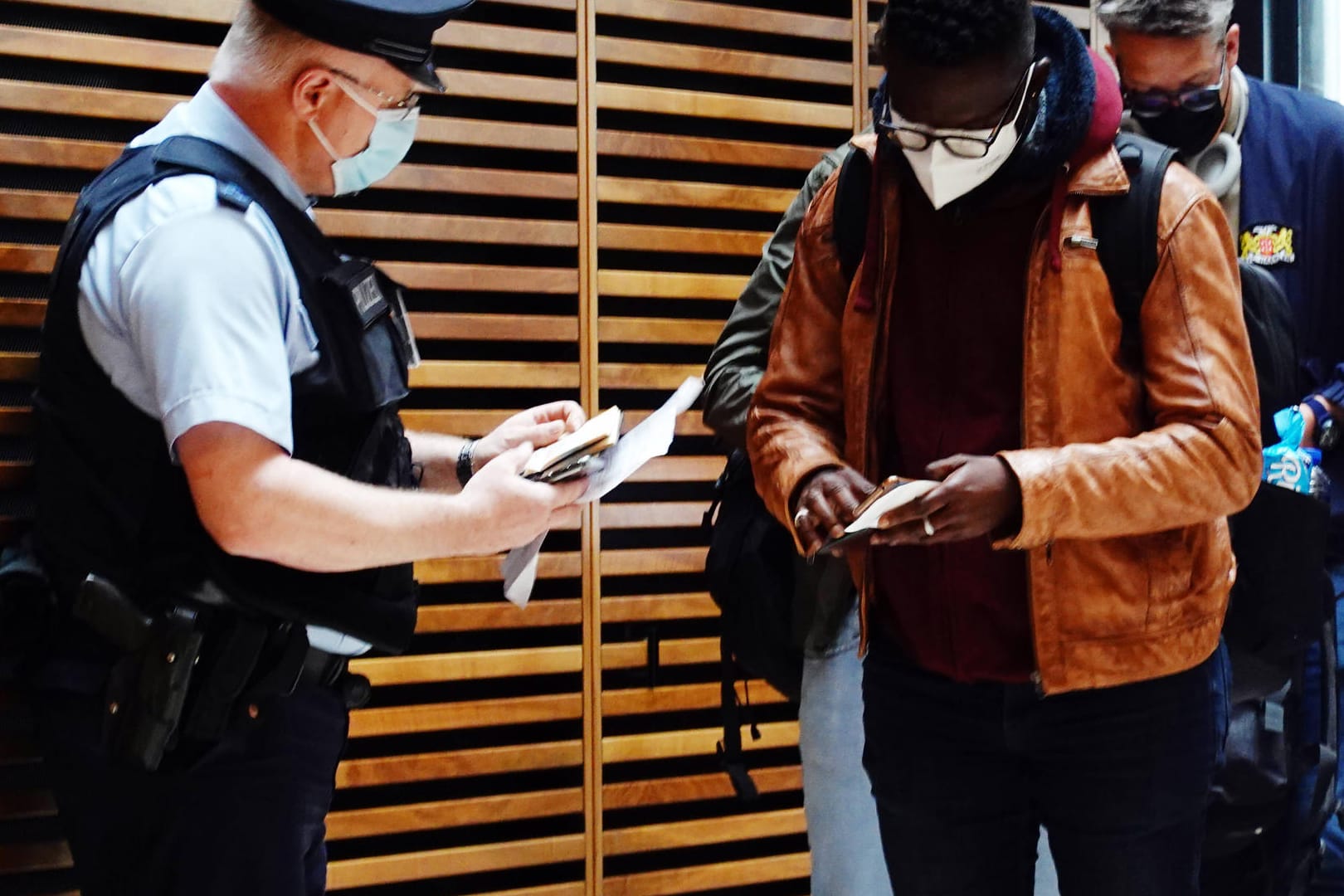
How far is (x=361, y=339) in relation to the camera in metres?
1.70

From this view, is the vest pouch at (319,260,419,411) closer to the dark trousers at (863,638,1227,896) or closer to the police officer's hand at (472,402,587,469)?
the police officer's hand at (472,402,587,469)

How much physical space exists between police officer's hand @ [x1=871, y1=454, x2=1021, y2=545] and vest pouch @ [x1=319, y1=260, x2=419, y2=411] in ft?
2.23

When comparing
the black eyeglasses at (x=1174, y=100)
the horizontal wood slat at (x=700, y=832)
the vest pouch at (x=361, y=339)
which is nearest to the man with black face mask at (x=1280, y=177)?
the black eyeglasses at (x=1174, y=100)

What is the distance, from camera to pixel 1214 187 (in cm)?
248

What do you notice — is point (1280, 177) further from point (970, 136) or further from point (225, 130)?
point (225, 130)

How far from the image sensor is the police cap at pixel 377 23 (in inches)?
66.0

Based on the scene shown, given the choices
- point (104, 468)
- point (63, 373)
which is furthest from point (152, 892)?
point (63, 373)

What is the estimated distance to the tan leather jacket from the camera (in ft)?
5.27

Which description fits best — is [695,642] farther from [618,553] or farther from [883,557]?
[883,557]

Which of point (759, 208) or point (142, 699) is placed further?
point (759, 208)

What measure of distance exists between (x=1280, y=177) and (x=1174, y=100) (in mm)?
296

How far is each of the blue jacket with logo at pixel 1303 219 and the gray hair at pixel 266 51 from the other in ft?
5.88

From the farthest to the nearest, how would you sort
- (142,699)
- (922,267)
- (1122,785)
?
(922,267) < (1122,785) < (142,699)

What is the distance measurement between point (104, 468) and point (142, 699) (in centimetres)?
29
